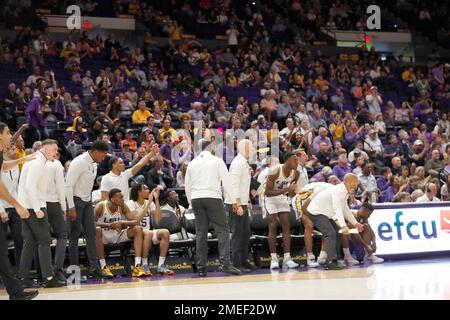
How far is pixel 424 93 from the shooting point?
82.8 ft

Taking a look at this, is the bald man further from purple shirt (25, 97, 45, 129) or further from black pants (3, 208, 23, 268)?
purple shirt (25, 97, 45, 129)

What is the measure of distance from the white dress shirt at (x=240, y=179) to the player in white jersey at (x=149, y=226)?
1.14 m

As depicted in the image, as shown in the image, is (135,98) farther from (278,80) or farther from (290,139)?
(278,80)

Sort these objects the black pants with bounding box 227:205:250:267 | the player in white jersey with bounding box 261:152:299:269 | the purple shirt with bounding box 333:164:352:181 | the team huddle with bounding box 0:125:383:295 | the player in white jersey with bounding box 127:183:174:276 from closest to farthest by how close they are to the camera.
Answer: the team huddle with bounding box 0:125:383:295
the player in white jersey with bounding box 127:183:174:276
the black pants with bounding box 227:205:250:267
the player in white jersey with bounding box 261:152:299:269
the purple shirt with bounding box 333:164:352:181

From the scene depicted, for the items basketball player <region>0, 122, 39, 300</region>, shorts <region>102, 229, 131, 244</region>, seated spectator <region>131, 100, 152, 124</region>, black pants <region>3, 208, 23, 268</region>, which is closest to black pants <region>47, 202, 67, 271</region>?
black pants <region>3, 208, 23, 268</region>

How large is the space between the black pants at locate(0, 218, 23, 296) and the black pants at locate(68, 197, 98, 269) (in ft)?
8.24

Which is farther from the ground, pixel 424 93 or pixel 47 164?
pixel 424 93

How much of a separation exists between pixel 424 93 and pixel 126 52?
372 inches

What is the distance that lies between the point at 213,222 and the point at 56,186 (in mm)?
2356

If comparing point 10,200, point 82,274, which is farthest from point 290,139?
point 10,200

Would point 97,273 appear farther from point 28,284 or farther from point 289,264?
point 289,264

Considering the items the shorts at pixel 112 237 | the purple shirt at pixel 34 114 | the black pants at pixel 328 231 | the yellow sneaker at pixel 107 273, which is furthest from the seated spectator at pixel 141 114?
the yellow sneaker at pixel 107 273

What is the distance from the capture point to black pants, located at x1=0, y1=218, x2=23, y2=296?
8.91m

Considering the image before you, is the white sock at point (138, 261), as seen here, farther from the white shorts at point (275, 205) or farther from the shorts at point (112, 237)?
the white shorts at point (275, 205)
